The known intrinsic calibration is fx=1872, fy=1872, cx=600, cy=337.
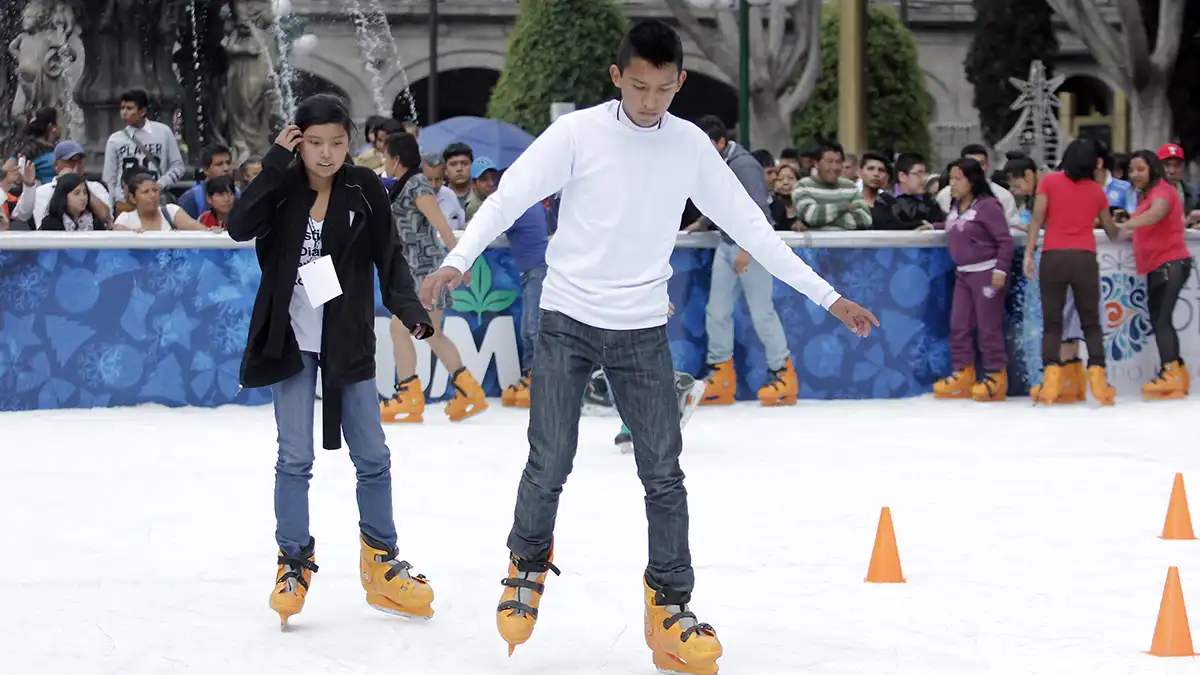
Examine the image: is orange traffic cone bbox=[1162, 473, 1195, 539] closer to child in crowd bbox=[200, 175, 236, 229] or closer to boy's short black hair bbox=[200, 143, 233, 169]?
child in crowd bbox=[200, 175, 236, 229]

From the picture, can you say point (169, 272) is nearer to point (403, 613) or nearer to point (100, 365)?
point (100, 365)

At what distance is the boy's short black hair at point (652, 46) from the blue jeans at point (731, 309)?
6635mm

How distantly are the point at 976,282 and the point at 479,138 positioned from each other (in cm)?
616

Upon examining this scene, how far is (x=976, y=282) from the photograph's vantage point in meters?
11.8

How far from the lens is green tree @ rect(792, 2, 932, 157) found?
28.4 metres

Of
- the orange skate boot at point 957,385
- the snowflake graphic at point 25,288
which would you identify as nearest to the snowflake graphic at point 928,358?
the orange skate boot at point 957,385

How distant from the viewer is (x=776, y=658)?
5.12 meters

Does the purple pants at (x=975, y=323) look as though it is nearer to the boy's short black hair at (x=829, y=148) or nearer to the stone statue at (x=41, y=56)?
the boy's short black hair at (x=829, y=148)

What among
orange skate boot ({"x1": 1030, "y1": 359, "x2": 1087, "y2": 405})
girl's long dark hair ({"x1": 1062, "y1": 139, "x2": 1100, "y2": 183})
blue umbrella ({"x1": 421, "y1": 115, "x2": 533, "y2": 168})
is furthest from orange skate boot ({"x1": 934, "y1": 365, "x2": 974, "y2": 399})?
blue umbrella ({"x1": 421, "y1": 115, "x2": 533, "y2": 168})

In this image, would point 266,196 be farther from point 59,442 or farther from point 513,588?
point 59,442

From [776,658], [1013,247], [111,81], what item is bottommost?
[776,658]

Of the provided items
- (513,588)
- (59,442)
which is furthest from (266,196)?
(59,442)

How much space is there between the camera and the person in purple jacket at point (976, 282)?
463 inches

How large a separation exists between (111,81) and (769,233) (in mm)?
10955
